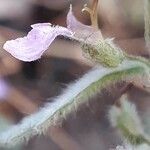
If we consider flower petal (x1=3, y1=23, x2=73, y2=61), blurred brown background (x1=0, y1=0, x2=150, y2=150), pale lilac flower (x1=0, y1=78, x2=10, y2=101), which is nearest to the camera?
flower petal (x1=3, y1=23, x2=73, y2=61)

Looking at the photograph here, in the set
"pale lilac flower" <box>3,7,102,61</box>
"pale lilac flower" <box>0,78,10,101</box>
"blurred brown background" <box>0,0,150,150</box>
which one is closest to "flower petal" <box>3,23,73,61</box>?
"pale lilac flower" <box>3,7,102,61</box>

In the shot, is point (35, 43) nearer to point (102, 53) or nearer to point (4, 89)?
point (102, 53)

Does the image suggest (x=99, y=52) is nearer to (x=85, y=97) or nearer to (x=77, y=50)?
(x=85, y=97)

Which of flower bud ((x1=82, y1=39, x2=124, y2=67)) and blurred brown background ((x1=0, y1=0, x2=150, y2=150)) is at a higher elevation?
flower bud ((x1=82, y1=39, x2=124, y2=67))

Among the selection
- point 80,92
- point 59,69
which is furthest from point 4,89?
point 80,92

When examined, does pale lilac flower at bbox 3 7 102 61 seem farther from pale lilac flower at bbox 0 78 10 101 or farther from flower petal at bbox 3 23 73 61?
pale lilac flower at bbox 0 78 10 101

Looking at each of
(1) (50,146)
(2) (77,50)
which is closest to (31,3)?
(2) (77,50)

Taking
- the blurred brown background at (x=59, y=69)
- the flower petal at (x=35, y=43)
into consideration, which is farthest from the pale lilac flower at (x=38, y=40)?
the blurred brown background at (x=59, y=69)
